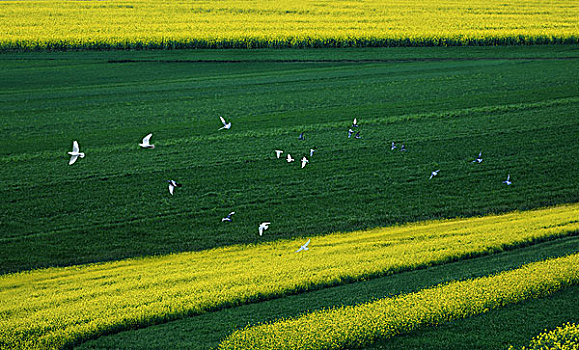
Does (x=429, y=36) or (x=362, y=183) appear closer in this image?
(x=362, y=183)

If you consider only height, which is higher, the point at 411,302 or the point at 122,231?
the point at 411,302

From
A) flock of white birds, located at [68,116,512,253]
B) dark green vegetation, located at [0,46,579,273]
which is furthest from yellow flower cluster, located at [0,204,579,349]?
dark green vegetation, located at [0,46,579,273]

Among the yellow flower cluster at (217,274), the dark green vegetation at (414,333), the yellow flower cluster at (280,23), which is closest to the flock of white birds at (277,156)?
the yellow flower cluster at (217,274)

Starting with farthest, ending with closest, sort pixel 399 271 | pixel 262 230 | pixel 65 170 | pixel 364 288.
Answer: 1. pixel 65 170
2. pixel 262 230
3. pixel 399 271
4. pixel 364 288

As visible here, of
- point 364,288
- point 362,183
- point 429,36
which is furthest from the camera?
point 429,36

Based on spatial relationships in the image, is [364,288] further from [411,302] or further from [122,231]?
[122,231]

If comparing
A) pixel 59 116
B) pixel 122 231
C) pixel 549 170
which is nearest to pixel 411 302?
pixel 122 231

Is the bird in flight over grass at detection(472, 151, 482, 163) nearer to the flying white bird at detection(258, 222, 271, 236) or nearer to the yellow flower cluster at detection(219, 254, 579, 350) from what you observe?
the flying white bird at detection(258, 222, 271, 236)
